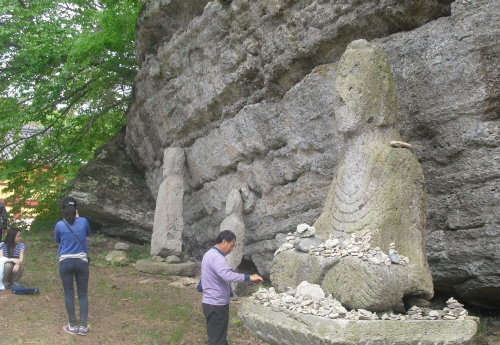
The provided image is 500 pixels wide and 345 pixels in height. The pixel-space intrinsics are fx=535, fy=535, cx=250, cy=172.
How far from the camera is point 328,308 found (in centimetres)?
381

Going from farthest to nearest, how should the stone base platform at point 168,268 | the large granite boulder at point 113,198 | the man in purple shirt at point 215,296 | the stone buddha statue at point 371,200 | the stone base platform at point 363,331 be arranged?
the large granite boulder at point 113,198 < the stone base platform at point 168,268 < the man in purple shirt at point 215,296 < the stone buddha statue at point 371,200 < the stone base platform at point 363,331

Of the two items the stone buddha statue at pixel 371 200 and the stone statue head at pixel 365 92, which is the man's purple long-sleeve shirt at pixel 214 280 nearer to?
the stone buddha statue at pixel 371 200

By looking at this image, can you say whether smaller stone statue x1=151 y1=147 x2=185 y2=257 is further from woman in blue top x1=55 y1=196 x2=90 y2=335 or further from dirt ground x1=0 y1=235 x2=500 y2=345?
woman in blue top x1=55 y1=196 x2=90 y2=335

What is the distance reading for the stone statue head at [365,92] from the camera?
4.68m

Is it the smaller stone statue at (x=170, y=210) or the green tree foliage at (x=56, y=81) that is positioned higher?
the green tree foliage at (x=56, y=81)

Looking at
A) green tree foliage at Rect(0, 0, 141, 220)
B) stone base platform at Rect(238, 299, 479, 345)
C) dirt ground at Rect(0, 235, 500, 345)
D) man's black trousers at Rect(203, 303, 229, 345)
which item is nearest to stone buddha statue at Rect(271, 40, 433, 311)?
stone base platform at Rect(238, 299, 479, 345)

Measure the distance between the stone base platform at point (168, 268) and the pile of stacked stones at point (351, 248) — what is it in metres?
4.83

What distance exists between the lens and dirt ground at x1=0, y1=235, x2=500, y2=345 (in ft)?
19.3

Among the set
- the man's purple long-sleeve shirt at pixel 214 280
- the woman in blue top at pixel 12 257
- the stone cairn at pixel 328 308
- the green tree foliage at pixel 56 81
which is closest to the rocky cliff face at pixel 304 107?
the green tree foliage at pixel 56 81

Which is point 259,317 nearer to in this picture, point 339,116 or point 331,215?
point 331,215

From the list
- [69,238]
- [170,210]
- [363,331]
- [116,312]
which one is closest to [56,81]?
[170,210]

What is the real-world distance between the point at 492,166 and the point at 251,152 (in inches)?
150

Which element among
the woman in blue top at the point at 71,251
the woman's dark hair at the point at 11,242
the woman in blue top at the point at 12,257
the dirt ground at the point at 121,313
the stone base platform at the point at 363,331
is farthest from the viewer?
the woman's dark hair at the point at 11,242

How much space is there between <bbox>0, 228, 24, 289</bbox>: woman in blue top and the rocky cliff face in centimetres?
324
